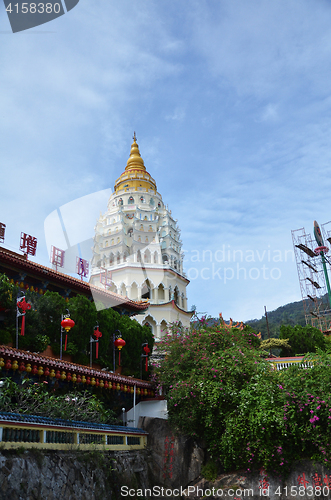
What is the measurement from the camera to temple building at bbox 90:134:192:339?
36031mm

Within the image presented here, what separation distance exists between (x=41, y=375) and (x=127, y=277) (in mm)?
20973

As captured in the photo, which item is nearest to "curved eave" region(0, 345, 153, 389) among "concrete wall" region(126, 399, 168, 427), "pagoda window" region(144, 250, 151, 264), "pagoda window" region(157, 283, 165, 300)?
"concrete wall" region(126, 399, 168, 427)

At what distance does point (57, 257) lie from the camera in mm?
25266

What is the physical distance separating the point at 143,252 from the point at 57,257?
1347 cm

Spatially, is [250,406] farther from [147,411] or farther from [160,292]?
[160,292]

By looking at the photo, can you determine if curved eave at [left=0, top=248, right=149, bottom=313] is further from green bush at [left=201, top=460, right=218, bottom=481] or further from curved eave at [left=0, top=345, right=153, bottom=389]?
green bush at [left=201, top=460, right=218, bottom=481]

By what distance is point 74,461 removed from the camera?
41.4 ft

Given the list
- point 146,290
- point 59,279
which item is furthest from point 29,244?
point 146,290

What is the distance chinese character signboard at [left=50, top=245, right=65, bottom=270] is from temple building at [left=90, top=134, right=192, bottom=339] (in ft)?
30.5

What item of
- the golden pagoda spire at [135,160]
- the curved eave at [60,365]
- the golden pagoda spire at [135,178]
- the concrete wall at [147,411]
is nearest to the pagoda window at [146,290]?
the golden pagoda spire at [135,178]

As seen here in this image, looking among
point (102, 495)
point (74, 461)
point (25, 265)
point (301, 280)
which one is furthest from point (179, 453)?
point (301, 280)

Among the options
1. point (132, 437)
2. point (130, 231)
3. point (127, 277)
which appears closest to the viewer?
point (132, 437)

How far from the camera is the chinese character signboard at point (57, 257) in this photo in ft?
81.4

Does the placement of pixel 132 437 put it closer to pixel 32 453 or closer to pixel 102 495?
pixel 102 495
